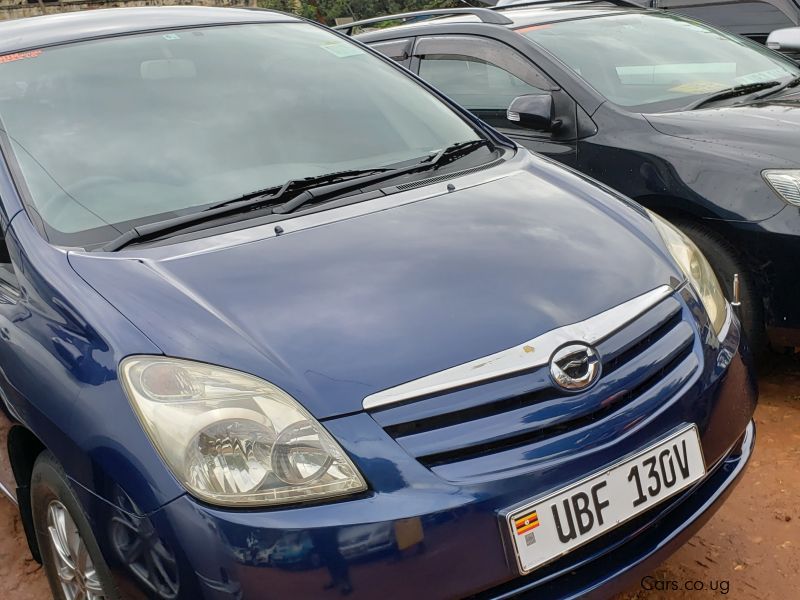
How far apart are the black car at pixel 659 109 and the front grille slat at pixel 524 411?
1.29m

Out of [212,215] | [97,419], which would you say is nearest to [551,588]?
[97,419]

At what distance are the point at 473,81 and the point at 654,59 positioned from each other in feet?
3.00

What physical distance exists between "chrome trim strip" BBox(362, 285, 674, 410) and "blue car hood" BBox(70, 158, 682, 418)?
0.02 m

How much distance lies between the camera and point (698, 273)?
2268 millimetres

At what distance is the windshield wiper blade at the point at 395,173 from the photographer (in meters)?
2.29

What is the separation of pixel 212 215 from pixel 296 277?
1.40 ft

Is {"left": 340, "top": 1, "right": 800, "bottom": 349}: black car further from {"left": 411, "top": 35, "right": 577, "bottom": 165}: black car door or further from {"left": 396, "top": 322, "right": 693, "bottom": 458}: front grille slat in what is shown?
{"left": 396, "top": 322, "right": 693, "bottom": 458}: front grille slat

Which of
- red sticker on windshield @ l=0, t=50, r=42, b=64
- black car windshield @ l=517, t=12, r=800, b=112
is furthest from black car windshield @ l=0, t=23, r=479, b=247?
black car windshield @ l=517, t=12, r=800, b=112

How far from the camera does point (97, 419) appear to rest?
5.56 feet

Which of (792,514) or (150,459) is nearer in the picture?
(150,459)

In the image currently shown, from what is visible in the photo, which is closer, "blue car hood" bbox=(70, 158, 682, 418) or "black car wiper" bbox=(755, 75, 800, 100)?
"blue car hood" bbox=(70, 158, 682, 418)

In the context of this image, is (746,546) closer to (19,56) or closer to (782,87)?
(782,87)

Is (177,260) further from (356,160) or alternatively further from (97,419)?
(356,160)

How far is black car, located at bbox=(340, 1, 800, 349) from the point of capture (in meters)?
3.13
